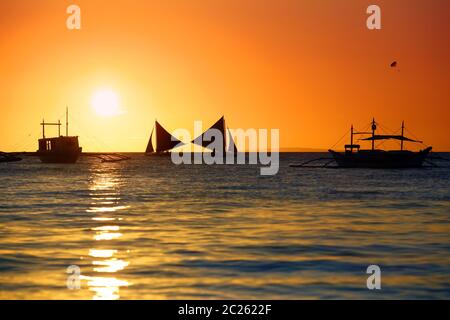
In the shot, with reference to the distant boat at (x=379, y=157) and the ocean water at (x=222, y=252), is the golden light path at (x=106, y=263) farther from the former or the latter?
the distant boat at (x=379, y=157)

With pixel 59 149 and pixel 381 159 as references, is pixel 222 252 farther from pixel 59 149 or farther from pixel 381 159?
pixel 59 149

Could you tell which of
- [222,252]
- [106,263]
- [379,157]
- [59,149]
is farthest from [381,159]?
[106,263]

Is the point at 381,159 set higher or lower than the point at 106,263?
lower

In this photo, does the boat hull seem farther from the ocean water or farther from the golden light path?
the golden light path

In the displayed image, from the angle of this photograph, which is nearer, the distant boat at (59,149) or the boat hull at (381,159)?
the boat hull at (381,159)

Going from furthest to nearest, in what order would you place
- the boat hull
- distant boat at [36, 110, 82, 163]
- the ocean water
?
distant boat at [36, 110, 82, 163], the boat hull, the ocean water

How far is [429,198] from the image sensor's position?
62.7 metres

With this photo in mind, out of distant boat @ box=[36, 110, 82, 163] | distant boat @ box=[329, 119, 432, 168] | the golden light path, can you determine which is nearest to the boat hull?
distant boat @ box=[329, 119, 432, 168]

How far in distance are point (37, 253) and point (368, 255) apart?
1181 centimetres

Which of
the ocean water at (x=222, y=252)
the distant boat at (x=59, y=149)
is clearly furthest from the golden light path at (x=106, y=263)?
the distant boat at (x=59, y=149)

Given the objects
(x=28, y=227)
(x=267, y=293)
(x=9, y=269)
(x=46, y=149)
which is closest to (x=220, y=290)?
(x=267, y=293)

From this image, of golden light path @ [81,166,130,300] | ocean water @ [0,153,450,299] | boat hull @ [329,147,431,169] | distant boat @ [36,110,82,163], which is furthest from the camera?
distant boat @ [36,110,82,163]

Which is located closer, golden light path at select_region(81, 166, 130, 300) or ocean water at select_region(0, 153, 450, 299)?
golden light path at select_region(81, 166, 130, 300)
